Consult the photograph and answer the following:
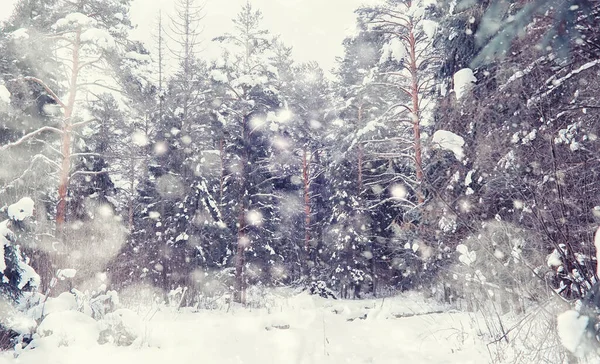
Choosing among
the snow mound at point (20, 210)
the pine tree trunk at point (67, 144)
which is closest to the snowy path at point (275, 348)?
the snow mound at point (20, 210)

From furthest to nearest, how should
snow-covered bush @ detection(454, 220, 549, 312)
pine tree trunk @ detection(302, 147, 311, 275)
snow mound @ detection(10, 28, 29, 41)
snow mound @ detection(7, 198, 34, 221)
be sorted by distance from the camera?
1. pine tree trunk @ detection(302, 147, 311, 275)
2. snow mound @ detection(10, 28, 29, 41)
3. snow mound @ detection(7, 198, 34, 221)
4. snow-covered bush @ detection(454, 220, 549, 312)

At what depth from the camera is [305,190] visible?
2167 centimetres

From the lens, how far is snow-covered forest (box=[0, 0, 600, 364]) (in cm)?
385

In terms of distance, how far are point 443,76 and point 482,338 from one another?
6064mm

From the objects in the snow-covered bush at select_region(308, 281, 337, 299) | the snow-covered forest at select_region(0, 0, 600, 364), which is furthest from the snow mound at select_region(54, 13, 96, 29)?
the snow-covered bush at select_region(308, 281, 337, 299)

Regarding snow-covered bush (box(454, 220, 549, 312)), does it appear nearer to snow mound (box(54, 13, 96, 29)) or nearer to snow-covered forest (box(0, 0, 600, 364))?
snow-covered forest (box(0, 0, 600, 364))

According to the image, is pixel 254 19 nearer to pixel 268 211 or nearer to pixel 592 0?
pixel 268 211

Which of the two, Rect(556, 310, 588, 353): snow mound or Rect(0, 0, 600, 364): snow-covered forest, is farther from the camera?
Rect(0, 0, 600, 364): snow-covered forest

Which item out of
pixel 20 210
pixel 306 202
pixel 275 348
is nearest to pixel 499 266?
pixel 275 348

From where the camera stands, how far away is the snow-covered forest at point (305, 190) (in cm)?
385

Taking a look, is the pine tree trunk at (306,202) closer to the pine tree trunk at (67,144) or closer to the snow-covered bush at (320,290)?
the snow-covered bush at (320,290)

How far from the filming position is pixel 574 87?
4.86m

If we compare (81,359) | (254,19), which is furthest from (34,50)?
(81,359)

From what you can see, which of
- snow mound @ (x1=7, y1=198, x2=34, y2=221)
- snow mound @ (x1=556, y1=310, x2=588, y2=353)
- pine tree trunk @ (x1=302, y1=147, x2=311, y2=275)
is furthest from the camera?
pine tree trunk @ (x1=302, y1=147, x2=311, y2=275)
